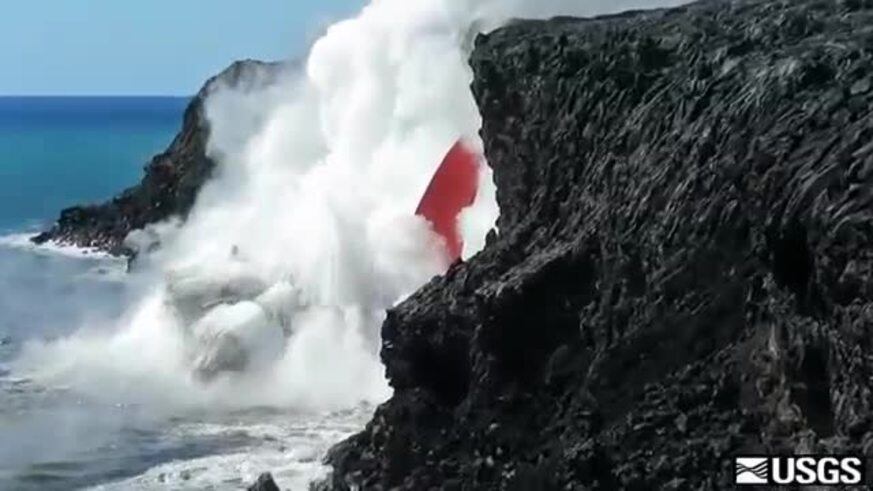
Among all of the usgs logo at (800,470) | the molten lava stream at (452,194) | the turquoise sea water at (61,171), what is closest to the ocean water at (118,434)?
the molten lava stream at (452,194)

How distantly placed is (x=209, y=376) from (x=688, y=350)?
1687 cm

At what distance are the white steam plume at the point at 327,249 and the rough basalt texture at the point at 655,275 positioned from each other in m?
7.87

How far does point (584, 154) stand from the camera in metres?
16.3

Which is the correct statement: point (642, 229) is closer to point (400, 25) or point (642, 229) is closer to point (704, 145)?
point (704, 145)

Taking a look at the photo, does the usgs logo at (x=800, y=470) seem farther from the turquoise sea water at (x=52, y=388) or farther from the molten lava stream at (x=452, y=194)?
the molten lava stream at (x=452, y=194)

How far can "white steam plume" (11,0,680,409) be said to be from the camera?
92.4 feet

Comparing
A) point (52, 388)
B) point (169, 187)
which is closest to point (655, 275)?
point (52, 388)

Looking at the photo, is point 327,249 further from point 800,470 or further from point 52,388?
point 800,470

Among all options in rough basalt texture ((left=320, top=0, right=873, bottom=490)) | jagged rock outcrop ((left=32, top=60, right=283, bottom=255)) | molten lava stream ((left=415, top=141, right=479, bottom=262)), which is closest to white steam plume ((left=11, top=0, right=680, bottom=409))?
molten lava stream ((left=415, top=141, right=479, bottom=262))

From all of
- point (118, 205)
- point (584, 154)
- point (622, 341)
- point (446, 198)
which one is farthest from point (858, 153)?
point (118, 205)

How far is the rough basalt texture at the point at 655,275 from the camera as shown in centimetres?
1238

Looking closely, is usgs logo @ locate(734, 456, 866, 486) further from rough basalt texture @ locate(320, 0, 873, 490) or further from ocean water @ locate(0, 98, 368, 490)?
ocean water @ locate(0, 98, 368, 490)

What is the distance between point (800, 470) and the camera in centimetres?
1195

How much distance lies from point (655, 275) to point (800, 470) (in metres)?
2.63
